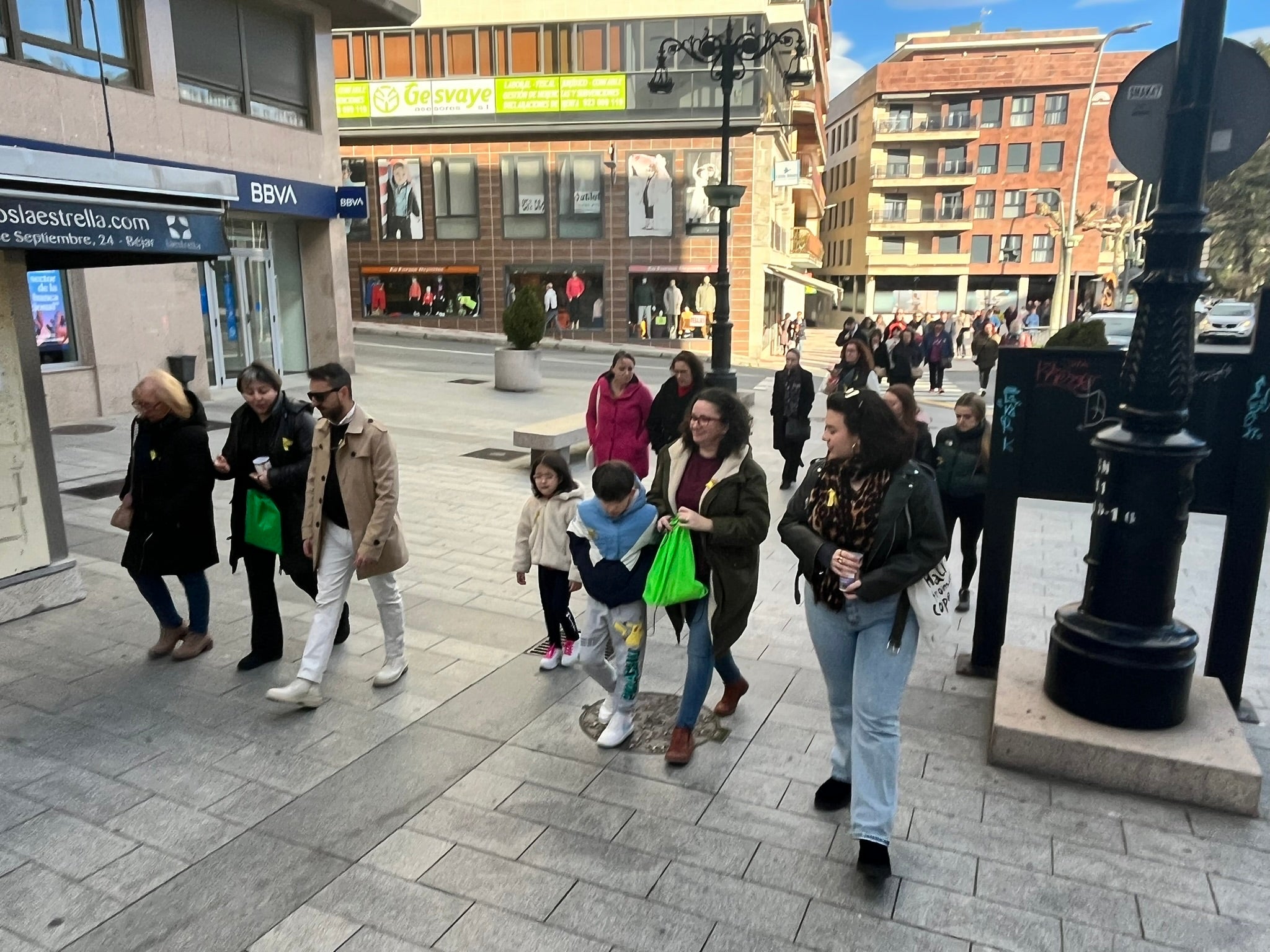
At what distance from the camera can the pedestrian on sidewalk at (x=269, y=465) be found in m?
5.02

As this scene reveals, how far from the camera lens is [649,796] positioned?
4043mm

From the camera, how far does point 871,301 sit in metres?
61.9

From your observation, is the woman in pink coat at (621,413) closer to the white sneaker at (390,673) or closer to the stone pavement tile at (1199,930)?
the white sneaker at (390,673)

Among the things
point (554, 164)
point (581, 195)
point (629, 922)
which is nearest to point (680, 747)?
point (629, 922)

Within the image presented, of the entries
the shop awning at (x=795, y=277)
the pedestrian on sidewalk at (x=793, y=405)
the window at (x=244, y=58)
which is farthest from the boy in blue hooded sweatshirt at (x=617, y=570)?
the shop awning at (x=795, y=277)

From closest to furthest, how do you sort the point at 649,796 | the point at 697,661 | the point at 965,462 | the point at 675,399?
the point at 649,796 → the point at 697,661 → the point at 965,462 → the point at 675,399

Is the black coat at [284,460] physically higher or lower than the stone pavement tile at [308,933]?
higher

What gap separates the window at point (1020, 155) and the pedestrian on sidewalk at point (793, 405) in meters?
56.9

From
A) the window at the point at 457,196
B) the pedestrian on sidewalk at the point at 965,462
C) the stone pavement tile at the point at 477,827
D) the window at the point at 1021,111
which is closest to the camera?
the stone pavement tile at the point at 477,827

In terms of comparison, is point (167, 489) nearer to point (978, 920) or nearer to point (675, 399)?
point (675, 399)

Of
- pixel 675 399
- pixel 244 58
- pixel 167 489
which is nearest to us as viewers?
pixel 167 489

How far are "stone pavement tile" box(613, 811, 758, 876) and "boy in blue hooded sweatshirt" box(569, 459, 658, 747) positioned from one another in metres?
0.69

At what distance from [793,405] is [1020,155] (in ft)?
189

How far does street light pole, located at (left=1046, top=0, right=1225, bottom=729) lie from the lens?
3.87 meters
